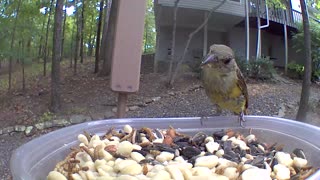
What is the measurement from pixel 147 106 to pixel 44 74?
6580mm

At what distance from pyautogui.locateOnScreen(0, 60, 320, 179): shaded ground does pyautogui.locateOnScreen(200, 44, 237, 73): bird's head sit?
6.45 meters

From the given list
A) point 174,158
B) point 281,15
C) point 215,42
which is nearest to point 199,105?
point 215,42

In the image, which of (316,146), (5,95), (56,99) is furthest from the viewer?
(5,95)

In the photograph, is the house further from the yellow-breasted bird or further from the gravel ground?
the yellow-breasted bird

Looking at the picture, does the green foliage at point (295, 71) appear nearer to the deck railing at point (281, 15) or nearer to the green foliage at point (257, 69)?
the green foliage at point (257, 69)

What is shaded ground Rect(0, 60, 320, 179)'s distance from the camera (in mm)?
9672

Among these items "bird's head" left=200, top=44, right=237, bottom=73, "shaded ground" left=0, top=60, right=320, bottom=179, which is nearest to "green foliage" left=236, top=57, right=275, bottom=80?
"shaded ground" left=0, top=60, right=320, bottom=179

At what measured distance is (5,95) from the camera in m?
12.4

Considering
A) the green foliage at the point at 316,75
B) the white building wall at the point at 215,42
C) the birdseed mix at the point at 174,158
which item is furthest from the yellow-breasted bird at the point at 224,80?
the green foliage at the point at 316,75

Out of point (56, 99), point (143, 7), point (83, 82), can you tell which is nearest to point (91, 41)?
point (83, 82)

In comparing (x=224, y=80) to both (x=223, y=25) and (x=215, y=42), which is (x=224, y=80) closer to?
(x=223, y=25)

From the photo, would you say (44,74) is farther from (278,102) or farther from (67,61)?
(278,102)

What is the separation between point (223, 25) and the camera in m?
16.3

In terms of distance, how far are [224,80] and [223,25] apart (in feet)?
46.4
